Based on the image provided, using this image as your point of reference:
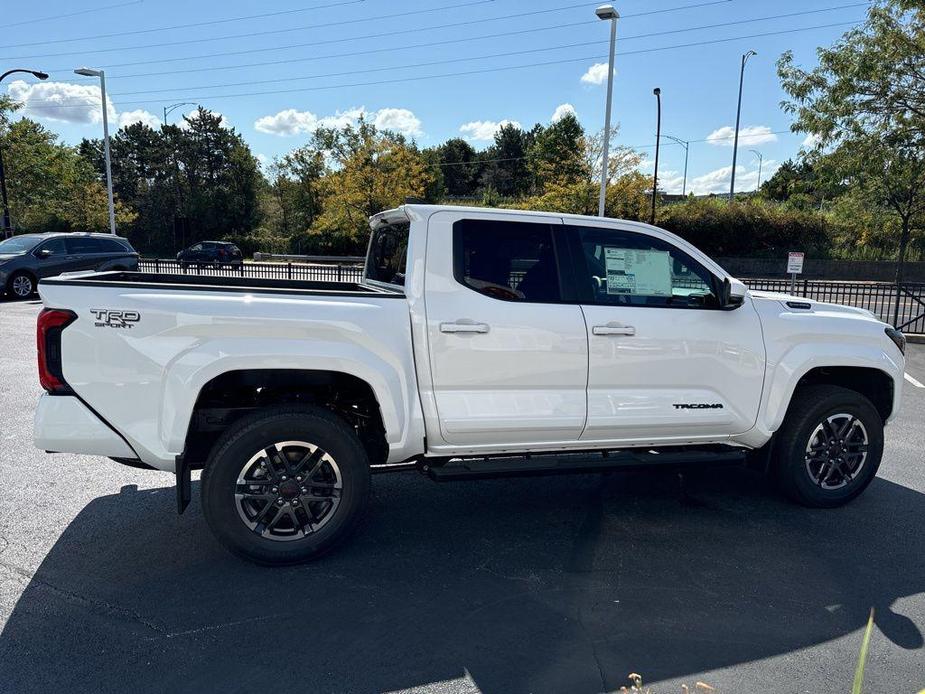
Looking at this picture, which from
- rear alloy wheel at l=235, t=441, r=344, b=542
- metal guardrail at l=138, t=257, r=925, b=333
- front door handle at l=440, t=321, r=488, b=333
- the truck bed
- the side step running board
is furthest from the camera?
metal guardrail at l=138, t=257, r=925, b=333

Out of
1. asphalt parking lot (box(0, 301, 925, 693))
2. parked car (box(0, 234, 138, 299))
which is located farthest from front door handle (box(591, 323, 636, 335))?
parked car (box(0, 234, 138, 299))

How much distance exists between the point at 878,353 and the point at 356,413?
373 centimetres

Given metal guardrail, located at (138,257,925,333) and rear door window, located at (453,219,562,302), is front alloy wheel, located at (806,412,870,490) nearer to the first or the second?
rear door window, located at (453,219,562,302)

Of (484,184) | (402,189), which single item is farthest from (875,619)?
(484,184)

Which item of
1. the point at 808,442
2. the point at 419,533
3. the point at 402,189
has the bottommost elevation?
the point at 419,533

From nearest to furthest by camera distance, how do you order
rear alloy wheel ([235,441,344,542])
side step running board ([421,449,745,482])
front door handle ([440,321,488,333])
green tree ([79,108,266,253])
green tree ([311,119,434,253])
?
rear alloy wheel ([235,441,344,542]) < front door handle ([440,321,488,333]) < side step running board ([421,449,745,482]) < green tree ([311,119,434,253]) < green tree ([79,108,266,253])

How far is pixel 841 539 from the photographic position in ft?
14.5

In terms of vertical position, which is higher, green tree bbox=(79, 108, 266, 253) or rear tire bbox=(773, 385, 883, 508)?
green tree bbox=(79, 108, 266, 253)

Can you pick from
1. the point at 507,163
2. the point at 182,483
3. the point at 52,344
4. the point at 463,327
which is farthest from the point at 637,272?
the point at 507,163

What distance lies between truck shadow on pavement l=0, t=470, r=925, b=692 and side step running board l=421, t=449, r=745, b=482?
0.45 m

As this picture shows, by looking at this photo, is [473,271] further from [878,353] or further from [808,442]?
[878,353]

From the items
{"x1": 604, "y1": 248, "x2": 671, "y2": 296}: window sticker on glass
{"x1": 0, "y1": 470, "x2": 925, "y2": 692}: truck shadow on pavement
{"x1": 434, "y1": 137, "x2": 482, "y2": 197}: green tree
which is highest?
{"x1": 434, "y1": 137, "x2": 482, "y2": 197}: green tree

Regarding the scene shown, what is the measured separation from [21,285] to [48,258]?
909 mm

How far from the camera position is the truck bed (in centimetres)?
364
